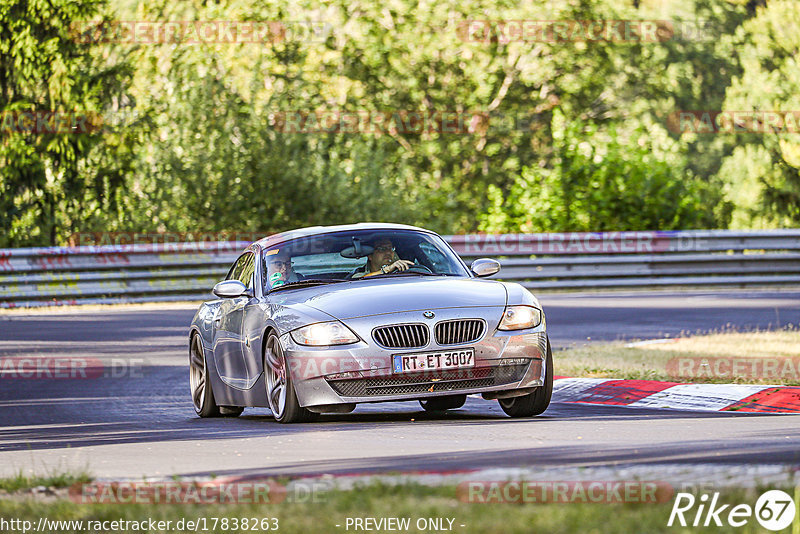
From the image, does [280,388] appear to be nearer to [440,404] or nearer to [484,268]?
[440,404]

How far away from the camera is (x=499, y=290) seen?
409 inches

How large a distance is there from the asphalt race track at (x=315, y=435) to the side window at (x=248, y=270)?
1079mm

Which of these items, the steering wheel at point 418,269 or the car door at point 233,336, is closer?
the steering wheel at point 418,269

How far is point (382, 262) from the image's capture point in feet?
36.2

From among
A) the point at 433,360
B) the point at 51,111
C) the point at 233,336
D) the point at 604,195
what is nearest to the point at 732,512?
the point at 433,360

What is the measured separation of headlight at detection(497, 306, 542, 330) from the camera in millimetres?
10062

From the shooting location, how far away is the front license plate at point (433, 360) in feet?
32.0

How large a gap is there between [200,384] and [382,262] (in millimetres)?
2157

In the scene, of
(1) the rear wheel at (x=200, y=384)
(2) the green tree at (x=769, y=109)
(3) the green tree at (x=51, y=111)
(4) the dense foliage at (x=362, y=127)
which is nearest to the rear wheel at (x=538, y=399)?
(1) the rear wheel at (x=200, y=384)

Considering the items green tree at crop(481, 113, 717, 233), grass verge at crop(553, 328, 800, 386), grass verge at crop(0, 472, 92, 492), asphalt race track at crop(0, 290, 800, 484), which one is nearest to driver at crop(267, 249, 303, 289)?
asphalt race track at crop(0, 290, 800, 484)

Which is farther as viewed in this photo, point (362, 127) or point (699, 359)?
point (362, 127)

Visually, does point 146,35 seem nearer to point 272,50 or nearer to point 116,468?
point 272,50

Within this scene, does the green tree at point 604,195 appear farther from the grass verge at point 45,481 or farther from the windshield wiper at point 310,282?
the grass verge at point 45,481

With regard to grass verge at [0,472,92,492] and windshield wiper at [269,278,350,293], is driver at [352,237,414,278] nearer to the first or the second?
windshield wiper at [269,278,350,293]
